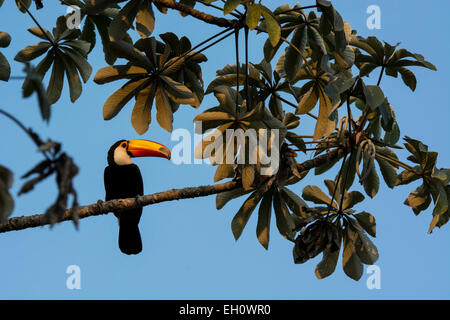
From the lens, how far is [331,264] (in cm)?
537

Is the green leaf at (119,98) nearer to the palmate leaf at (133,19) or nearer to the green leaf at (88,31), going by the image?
the palmate leaf at (133,19)

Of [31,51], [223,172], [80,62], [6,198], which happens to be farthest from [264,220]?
[6,198]

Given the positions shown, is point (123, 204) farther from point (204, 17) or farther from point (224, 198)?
point (204, 17)

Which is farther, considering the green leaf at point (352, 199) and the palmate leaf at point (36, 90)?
the green leaf at point (352, 199)

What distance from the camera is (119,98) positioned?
489cm

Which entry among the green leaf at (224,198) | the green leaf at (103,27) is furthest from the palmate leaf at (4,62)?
the green leaf at (224,198)

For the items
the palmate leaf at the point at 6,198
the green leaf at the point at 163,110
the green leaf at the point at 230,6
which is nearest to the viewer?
the palmate leaf at the point at 6,198

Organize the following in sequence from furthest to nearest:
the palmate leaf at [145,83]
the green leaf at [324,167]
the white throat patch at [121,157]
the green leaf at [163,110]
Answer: the white throat patch at [121,157] → the green leaf at [324,167] → the green leaf at [163,110] → the palmate leaf at [145,83]

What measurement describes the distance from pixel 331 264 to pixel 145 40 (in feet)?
8.77

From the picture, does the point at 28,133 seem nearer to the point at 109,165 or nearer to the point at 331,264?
the point at 331,264

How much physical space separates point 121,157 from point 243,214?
3101 mm

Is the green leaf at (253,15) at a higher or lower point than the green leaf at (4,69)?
lower

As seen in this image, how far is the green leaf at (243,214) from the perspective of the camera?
5.17m

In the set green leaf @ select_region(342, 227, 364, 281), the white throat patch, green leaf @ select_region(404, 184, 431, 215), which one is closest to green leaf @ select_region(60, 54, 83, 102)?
the white throat patch
